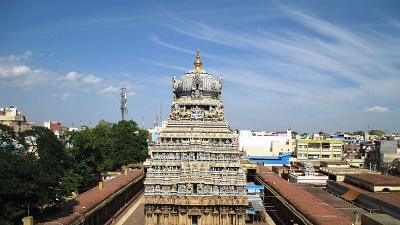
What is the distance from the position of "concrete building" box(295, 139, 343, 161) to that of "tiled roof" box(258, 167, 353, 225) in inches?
1049

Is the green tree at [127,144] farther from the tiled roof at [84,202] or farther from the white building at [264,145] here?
the white building at [264,145]

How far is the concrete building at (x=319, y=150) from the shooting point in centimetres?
6538

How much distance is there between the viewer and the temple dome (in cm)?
3522

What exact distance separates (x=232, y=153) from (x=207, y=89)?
7.35 meters

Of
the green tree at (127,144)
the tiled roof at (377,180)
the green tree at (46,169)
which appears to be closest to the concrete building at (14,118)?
the green tree at (127,144)

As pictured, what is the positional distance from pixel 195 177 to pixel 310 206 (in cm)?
879

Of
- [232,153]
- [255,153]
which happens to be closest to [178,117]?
[232,153]

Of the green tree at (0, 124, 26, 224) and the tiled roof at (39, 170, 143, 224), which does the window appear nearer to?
the tiled roof at (39, 170, 143, 224)

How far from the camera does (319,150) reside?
65.4 m

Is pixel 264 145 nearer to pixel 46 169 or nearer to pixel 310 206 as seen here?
pixel 310 206

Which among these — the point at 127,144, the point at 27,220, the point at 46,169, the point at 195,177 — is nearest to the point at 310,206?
the point at 195,177

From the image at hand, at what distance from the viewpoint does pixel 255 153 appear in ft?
239

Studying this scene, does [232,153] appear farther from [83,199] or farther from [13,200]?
[13,200]

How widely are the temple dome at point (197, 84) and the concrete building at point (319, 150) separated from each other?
3379 cm
